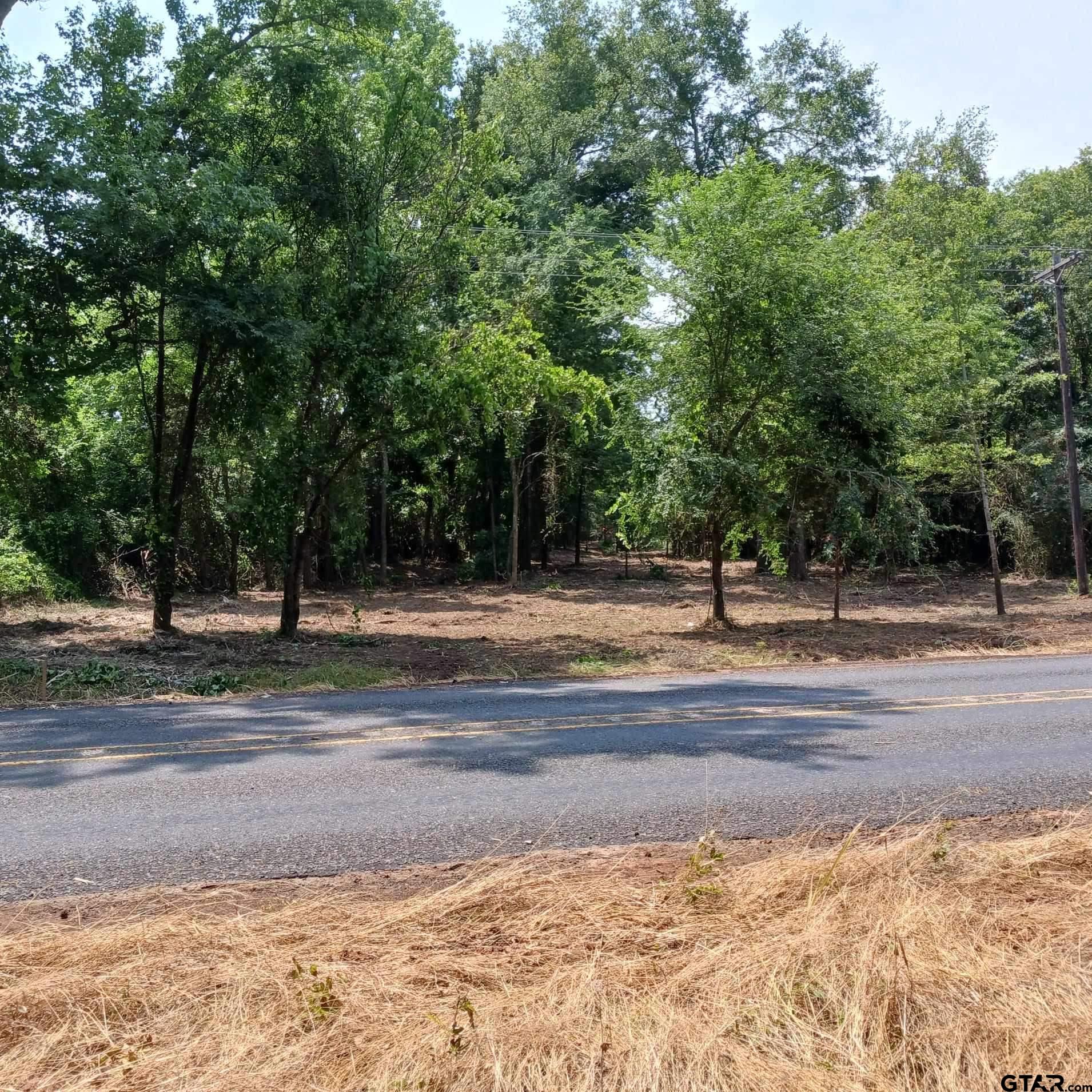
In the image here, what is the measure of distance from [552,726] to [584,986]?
18.0 ft

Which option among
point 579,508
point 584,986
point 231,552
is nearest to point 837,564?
point 231,552

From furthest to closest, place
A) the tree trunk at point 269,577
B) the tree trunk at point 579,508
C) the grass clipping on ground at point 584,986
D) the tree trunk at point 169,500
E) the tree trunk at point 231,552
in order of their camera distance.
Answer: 1. the tree trunk at point 579,508
2. the tree trunk at point 269,577
3. the tree trunk at point 231,552
4. the tree trunk at point 169,500
5. the grass clipping on ground at point 584,986

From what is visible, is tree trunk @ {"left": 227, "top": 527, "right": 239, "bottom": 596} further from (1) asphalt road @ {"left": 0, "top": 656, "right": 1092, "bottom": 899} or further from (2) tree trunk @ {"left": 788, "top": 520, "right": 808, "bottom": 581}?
(2) tree trunk @ {"left": 788, "top": 520, "right": 808, "bottom": 581}

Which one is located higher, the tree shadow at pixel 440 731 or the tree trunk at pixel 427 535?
the tree trunk at pixel 427 535

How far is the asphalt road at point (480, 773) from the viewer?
523 centimetres

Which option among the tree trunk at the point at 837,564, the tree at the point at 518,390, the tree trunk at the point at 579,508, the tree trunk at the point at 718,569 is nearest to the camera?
the tree at the point at 518,390

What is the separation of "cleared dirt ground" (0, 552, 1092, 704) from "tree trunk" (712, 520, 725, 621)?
0.43 metres

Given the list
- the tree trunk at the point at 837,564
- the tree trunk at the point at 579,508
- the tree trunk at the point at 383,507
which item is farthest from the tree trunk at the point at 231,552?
the tree trunk at the point at 837,564

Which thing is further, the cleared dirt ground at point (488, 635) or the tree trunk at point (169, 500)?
the tree trunk at point (169, 500)

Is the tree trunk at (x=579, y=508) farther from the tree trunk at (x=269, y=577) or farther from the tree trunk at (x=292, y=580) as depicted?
the tree trunk at (x=292, y=580)

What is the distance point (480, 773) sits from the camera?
6.81 meters

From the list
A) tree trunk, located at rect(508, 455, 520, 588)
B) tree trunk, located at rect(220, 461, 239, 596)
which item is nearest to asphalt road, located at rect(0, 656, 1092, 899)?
tree trunk, located at rect(220, 461, 239, 596)

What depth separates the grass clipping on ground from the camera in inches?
112

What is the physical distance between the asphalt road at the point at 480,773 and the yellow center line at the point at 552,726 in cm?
4
